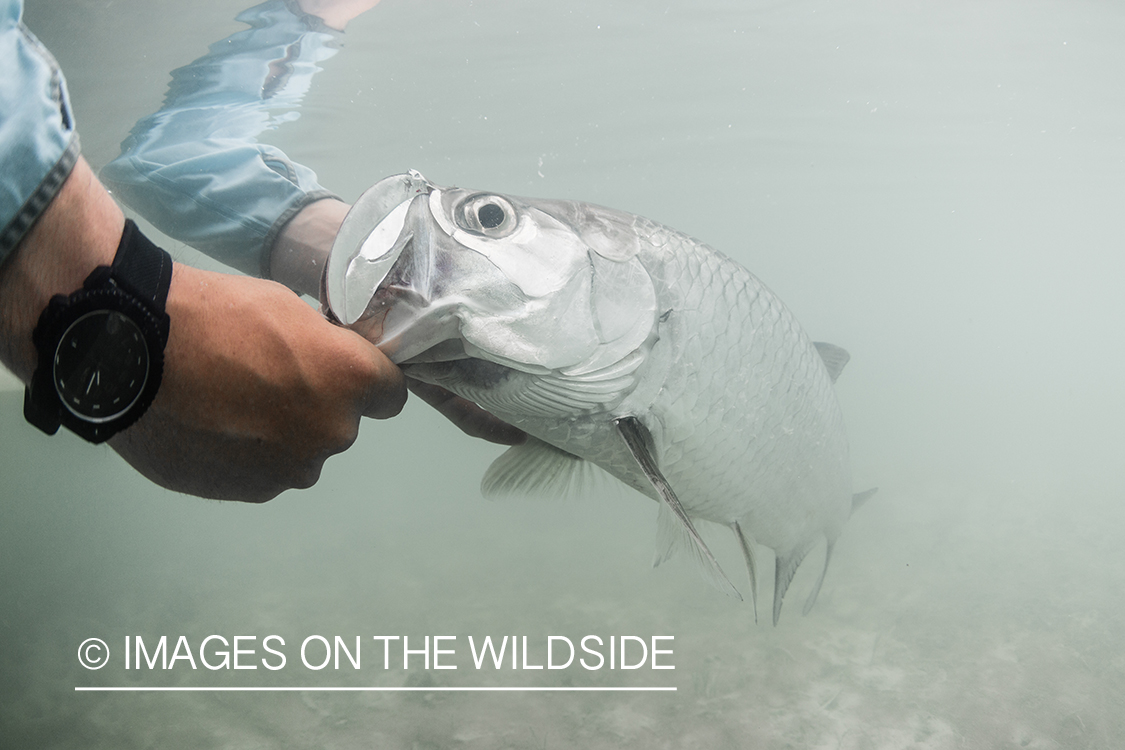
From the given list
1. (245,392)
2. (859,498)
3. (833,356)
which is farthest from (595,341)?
(859,498)

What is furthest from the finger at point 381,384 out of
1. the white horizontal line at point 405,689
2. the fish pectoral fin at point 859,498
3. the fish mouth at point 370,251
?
the white horizontal line at point 405,689

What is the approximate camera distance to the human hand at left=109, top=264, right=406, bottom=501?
2.89 ft

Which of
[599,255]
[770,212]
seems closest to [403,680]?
[599,255]

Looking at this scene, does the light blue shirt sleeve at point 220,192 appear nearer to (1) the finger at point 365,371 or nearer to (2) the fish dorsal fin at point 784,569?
(1) the finger at point 365,371

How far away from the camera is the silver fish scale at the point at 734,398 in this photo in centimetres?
178

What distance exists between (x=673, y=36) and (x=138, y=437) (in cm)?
1124

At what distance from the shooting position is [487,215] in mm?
1409

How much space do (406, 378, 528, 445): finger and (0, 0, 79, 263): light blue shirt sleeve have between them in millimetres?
1084

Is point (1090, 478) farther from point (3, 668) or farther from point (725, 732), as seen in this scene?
point (3, 668)

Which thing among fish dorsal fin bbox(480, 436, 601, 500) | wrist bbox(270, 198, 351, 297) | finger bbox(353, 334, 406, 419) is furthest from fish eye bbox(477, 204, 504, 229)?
wrist bbox(270, 198, 351, 297)

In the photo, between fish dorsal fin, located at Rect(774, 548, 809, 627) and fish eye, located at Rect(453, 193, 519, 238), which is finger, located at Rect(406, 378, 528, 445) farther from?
fish dorsal fin, located at Rect(774, 548, 809, 627)

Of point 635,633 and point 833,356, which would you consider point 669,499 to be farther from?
point 635,633

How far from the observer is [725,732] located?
460cm

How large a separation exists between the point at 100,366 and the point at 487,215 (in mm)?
828
